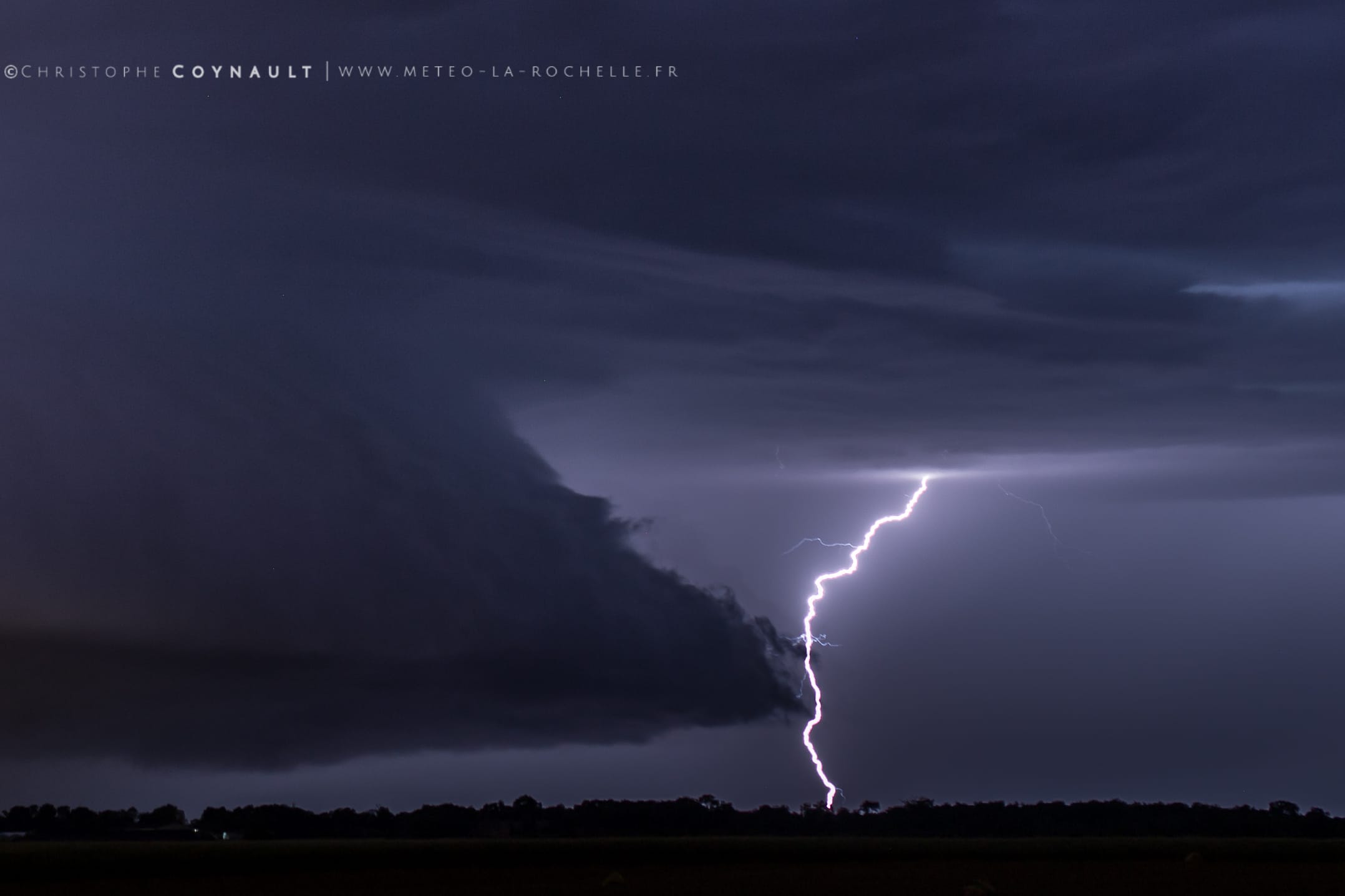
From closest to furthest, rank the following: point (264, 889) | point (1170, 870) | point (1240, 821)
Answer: point (264, 889), point (1170, 870), point (1240, 821)

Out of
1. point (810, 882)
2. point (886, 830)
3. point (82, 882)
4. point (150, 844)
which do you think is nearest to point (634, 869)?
point (810, 882)

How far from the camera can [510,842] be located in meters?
75.2

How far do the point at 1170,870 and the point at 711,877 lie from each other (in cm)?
2227

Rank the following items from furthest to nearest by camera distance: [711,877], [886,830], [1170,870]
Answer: [886,830] < [1170,870] < [711,877]

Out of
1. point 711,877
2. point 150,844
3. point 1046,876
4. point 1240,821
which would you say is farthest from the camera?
point 1240,821

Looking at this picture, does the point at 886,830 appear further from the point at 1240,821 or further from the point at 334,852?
the point at 334,852

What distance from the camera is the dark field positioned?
47688mm

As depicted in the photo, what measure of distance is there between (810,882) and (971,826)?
3406 inches

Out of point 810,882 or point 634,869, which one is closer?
point 810,882

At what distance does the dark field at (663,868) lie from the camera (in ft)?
156

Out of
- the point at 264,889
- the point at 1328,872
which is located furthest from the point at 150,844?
the point at 1328,872

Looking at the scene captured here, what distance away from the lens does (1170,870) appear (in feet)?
206

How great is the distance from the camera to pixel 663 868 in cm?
6106

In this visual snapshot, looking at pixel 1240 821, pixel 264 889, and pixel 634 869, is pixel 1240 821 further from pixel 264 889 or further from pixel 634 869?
pixel 264 889
